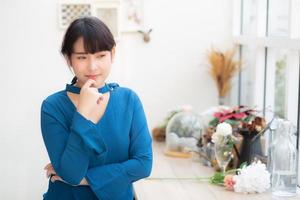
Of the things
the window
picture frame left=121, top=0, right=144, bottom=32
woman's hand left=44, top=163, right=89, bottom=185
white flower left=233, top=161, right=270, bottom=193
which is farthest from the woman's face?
picture frame left=121, top=0, right=144, bottom=32

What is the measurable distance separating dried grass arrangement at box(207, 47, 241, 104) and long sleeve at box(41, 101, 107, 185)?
1.73m

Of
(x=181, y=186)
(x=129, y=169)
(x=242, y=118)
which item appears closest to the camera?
(x=129, y=169)

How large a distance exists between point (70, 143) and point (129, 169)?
0.80 ft

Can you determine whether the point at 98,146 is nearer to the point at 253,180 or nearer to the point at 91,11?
the point at 253,180

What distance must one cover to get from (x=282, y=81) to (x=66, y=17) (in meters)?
1.31

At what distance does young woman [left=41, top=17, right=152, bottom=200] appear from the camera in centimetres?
175

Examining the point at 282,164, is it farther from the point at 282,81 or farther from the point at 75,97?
the point at 75,97

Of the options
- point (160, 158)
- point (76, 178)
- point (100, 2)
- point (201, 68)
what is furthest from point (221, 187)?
point (100, 2)

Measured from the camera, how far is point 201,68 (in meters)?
3.50

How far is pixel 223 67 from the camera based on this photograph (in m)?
3.41

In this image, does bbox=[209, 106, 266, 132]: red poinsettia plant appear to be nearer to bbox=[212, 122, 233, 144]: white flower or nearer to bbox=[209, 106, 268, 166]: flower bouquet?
bbox=[209, 106, 268, 166]: flower bouquet

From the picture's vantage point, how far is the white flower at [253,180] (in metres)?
2.30

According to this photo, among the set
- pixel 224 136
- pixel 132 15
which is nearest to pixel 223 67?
pixel 132 15

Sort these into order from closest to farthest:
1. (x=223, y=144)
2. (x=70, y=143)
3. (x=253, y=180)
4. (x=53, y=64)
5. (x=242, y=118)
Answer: (x=70, y=143), (x=253, y=180), (x=223, y=144), (x=242, y=118), (x=53, y=64)
